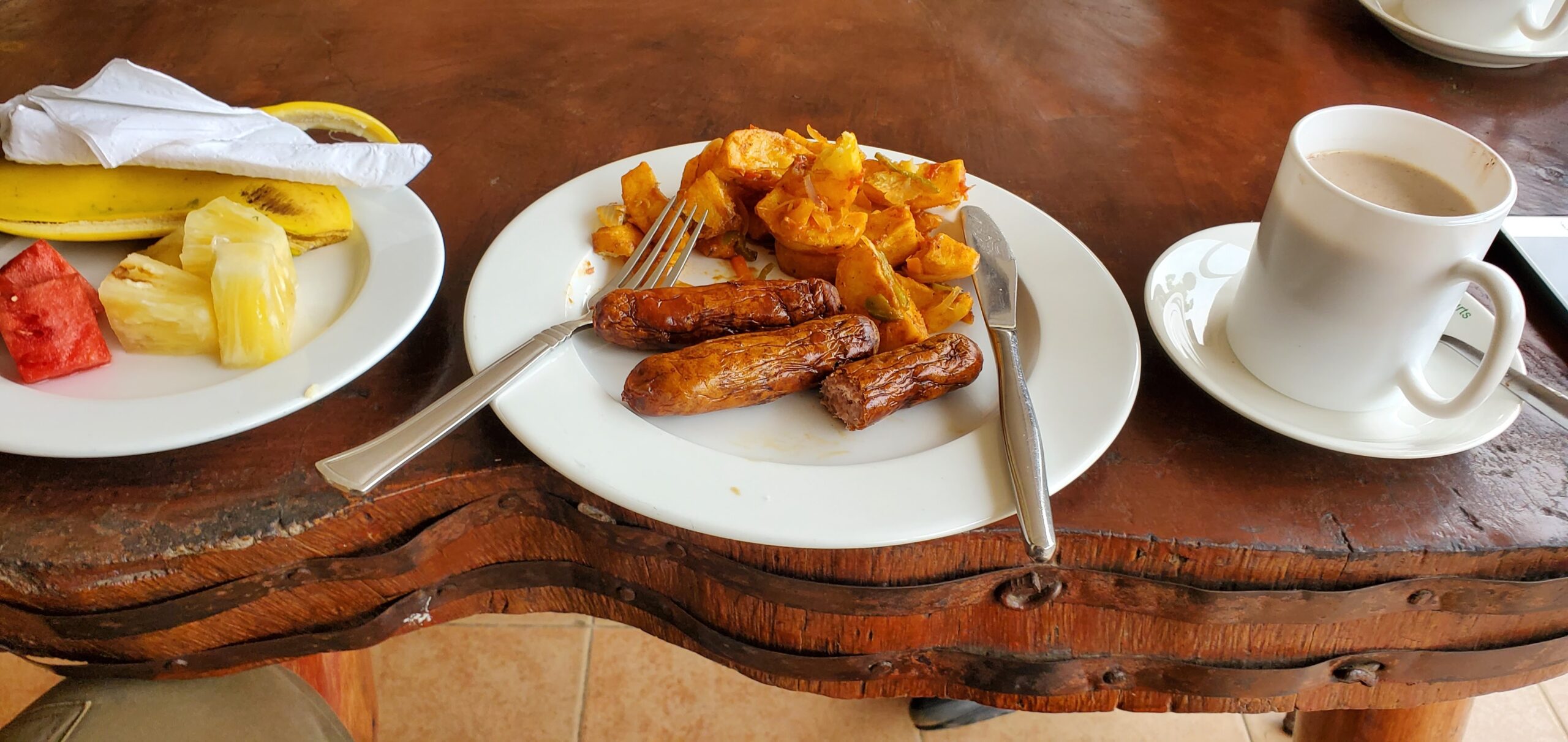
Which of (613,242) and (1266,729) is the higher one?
(613,242)

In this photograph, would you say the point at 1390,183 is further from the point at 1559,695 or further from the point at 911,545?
the point at 1559,695

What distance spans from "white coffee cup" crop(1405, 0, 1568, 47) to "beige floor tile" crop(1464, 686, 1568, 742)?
1325 millimetres

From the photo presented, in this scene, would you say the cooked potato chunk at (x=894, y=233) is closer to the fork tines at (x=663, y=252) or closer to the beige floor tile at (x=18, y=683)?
the fork tines at (x=663, y=252)

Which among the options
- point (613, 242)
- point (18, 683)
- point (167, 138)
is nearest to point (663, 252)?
point (613, 242)

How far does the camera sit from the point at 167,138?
93 centimetres

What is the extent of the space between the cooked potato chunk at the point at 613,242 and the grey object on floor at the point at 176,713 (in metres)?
0.59

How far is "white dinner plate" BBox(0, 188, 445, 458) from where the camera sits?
74cm

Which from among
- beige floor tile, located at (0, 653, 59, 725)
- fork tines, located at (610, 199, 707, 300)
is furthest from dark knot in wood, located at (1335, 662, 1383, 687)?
beige floor tile, located at (0, 653, 59, 725)

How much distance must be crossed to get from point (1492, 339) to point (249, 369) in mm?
1005

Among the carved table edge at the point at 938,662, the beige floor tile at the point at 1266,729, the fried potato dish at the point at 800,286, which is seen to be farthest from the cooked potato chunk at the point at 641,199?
the beige floor tile at the point at 1266,729

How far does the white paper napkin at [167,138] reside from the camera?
2.98ft

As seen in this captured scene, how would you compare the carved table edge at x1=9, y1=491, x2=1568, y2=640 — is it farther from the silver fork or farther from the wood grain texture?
the silver fork

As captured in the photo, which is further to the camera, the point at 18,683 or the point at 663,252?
the point at 18,683

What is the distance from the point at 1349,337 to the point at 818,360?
1.47 feet
